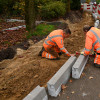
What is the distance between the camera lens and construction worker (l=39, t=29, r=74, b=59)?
397 cm

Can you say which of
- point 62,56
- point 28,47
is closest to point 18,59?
point 28,47

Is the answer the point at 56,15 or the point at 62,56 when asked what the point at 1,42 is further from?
the point at 56,15

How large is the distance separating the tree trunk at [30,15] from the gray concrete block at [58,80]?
16.2ft

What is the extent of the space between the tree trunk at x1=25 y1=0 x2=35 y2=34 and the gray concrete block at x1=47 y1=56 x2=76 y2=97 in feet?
16.2

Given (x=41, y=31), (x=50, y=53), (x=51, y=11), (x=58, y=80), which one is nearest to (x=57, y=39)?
(x=50, y=53)

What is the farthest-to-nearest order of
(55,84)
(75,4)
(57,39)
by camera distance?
(75,4), (57,39), (55,84)

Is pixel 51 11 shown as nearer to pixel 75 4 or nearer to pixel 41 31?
pixel 41 31

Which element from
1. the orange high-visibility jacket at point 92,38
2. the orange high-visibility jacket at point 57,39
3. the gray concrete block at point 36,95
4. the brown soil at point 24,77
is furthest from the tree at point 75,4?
the gray concrete block at point 36,95

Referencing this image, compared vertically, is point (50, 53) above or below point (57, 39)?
below

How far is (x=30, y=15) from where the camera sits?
7.54 m

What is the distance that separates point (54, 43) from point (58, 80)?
175 cm

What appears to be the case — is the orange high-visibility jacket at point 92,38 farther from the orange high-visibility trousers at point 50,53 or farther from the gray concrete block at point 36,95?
the gray concrete block at point 36,95

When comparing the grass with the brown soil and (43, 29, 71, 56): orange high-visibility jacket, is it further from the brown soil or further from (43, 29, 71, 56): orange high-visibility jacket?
(43, 29, 71, 56): orange high-visibility jacket

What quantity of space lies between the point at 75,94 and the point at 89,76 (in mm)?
866
